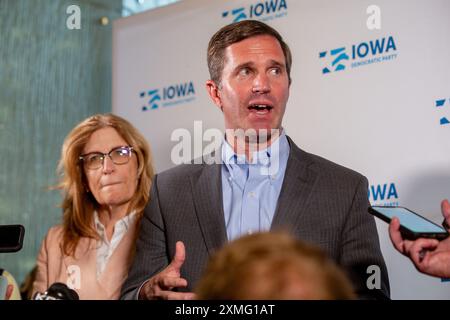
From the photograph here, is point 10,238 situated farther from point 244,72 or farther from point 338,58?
point 338,58

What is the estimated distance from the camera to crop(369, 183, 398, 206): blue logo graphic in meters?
2.89

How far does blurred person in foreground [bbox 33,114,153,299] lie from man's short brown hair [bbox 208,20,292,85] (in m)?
0.62

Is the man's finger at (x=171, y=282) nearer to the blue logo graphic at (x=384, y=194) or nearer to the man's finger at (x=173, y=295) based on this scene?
the man's finger at (x=173, y=295)

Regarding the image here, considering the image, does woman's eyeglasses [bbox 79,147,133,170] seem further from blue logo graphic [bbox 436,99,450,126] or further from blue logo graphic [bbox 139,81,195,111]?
blue logo graphic [bbox 436,99,450,126]

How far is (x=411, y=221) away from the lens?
205 centimetres

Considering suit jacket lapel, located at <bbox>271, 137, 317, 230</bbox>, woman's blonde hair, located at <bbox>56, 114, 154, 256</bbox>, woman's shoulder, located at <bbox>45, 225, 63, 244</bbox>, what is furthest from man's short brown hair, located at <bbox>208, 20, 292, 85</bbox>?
woman's shoulder, located at <bbox>45, 225, 63, 244</bbox>

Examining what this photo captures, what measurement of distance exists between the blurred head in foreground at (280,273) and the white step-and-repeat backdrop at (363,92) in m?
2.01

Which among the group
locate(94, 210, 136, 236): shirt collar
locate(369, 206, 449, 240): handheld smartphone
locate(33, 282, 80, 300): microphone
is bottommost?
locate(33, 282, 80, 300): microphone

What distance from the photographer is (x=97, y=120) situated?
3.22 metres

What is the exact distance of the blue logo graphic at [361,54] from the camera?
3014mm

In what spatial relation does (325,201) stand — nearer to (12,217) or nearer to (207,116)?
(207,116)

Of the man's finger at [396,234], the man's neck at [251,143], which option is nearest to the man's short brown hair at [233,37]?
the man's neck at [251,143]

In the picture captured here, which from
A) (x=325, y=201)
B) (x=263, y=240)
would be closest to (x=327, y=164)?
(x=325, y=201)

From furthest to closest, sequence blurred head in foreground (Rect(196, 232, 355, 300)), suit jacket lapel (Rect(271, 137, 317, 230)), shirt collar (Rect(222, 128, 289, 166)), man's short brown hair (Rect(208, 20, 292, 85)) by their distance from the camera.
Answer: man's short brown hair (Rect(208, 20, 292, 85))
shirt collar (Rect(222, 128, 289, 166))
suit jacket lapel (Rect(271, 137, 317, 230))
blurred head in foreground (Rect(196, 232, 355, 300))
